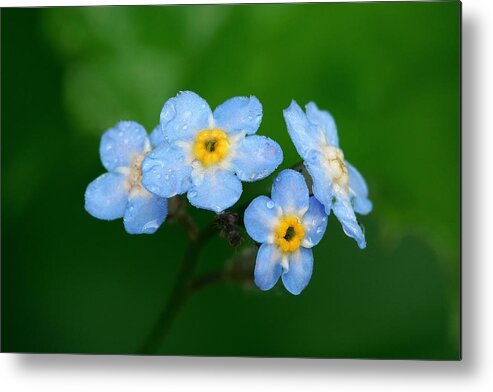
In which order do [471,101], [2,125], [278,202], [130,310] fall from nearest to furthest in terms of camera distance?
[278,202] < [471,101] < [2,125] < [130,310]

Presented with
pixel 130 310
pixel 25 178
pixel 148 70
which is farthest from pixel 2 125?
pixel 130 310

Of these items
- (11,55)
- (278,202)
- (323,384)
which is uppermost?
(11,55)

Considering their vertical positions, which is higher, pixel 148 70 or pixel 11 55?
pixel 148 70

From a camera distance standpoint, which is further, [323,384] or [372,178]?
[372,178]

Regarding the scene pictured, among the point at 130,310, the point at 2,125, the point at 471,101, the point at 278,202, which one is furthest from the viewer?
the point at 130,310

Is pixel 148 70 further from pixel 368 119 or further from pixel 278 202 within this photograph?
pixel 278 202

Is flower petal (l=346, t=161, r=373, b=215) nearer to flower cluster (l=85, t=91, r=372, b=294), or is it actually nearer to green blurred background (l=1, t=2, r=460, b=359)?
flower cluster (l=85, t=91, r=372, b=294)
